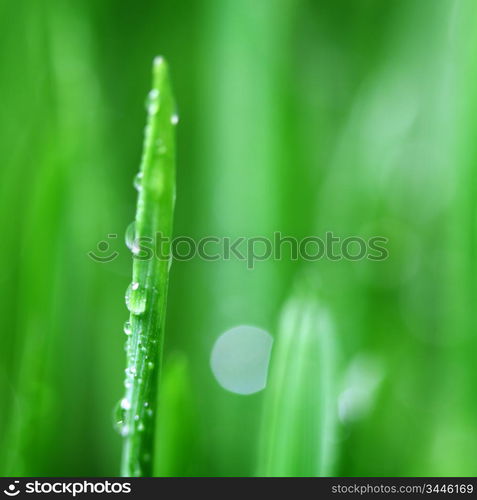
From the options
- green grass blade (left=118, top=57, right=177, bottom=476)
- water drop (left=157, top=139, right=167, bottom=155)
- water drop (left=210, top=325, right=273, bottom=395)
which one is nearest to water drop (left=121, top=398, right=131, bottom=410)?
green grass blade (left=118, top=57, right=177, bottom=476)

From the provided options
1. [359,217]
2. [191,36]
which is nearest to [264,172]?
[359,217]

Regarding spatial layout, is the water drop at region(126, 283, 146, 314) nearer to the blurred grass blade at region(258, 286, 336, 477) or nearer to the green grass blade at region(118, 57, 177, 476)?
the green grass blade at region(118, 57, 177, 476)

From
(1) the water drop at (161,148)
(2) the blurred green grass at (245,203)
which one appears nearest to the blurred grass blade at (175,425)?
(2) the blurred green grass at (245,203)

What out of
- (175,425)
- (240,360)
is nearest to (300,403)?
(175,425)

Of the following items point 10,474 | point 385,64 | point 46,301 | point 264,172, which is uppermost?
point 385,64

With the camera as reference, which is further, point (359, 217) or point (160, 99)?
point (359, 217)

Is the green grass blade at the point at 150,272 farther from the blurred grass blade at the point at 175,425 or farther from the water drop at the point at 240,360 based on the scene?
the water drop at the point at 240,360

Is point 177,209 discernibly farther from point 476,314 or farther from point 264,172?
point 476,314

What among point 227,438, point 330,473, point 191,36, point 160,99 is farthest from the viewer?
point 191,36
